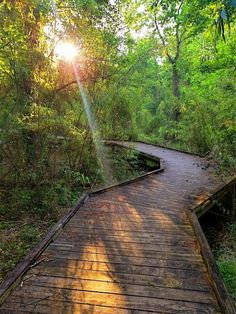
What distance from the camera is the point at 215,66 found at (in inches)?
587

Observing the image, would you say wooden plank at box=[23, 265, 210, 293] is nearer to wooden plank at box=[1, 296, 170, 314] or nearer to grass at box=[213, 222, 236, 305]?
wooden plank at box=[1, 296, 170, 314]

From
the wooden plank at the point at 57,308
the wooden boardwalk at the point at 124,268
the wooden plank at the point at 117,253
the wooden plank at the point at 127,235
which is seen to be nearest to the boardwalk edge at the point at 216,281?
the wooden boardwalk at the point at 124,268

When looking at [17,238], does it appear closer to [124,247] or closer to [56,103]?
[124,247]

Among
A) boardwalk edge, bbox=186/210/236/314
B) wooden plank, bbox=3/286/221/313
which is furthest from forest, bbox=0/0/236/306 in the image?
wooden plank, bbox=3/286/221/313

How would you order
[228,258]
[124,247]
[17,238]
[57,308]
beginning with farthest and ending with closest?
[228,258] → [17,238] → [124,247] → [57,308]

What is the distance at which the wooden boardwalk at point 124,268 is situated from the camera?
232 centimetres

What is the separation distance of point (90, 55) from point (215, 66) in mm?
10893

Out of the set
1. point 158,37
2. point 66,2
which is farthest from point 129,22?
point 158,37

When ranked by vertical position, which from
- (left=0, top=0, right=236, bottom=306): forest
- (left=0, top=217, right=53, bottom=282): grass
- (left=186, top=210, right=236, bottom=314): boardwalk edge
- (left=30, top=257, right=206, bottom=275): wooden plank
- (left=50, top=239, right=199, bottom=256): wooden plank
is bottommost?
(left=0, top=217, right=53, bottom=282): grass

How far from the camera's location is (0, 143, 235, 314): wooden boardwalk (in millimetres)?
2320

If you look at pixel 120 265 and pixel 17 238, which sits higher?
pixel 120 265

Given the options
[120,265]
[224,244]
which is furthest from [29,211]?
[224,244]

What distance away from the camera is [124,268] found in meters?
2.88

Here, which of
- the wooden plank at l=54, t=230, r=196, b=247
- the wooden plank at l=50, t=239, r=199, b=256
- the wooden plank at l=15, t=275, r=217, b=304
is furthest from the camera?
the wooden plank at l=54, t=230, r=196, b=247
